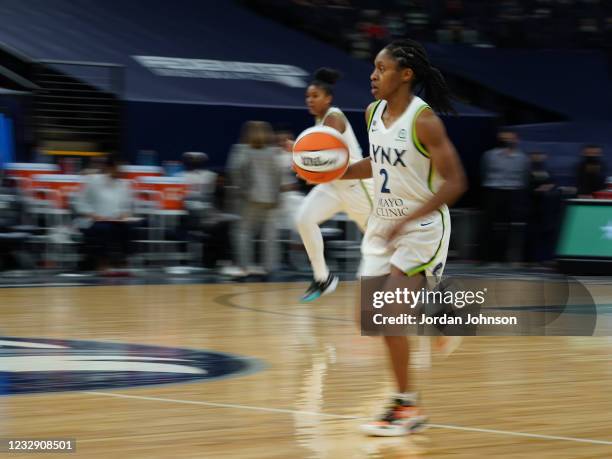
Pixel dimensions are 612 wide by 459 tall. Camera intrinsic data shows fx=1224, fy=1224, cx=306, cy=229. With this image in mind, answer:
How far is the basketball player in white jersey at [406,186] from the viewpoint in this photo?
5.34 m

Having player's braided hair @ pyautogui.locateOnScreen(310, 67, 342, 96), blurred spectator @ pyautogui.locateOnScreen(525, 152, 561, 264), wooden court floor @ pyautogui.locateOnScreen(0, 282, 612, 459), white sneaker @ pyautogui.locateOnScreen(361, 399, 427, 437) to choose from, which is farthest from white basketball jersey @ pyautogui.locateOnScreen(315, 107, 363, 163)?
blurred spectator @ pyautogui.locateOnScreen(525, 152, 561, 264)

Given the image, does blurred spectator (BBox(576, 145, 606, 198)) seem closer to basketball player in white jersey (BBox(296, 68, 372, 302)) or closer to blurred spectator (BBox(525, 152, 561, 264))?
blurred spectator (BBox(525, 152, 561, 264))

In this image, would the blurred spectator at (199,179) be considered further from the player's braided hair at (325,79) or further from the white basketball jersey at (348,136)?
the player's braided hair at (325,79)

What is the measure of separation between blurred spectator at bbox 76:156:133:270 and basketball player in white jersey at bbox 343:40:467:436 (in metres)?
8.62

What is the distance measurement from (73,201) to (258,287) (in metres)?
2.53

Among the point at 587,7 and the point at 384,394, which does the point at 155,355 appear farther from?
the point at 587,7

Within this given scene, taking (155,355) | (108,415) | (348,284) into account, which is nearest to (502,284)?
(348,284)

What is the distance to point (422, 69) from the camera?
18.2ft

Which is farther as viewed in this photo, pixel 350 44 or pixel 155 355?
pixel 350 44

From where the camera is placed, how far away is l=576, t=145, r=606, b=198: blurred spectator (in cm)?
1627

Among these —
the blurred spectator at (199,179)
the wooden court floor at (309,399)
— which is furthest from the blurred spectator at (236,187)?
the wooden court floor at (309,399)

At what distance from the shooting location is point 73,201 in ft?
46.1

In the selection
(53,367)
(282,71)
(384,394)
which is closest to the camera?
(384,394)

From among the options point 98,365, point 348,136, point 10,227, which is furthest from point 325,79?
point 10,227
